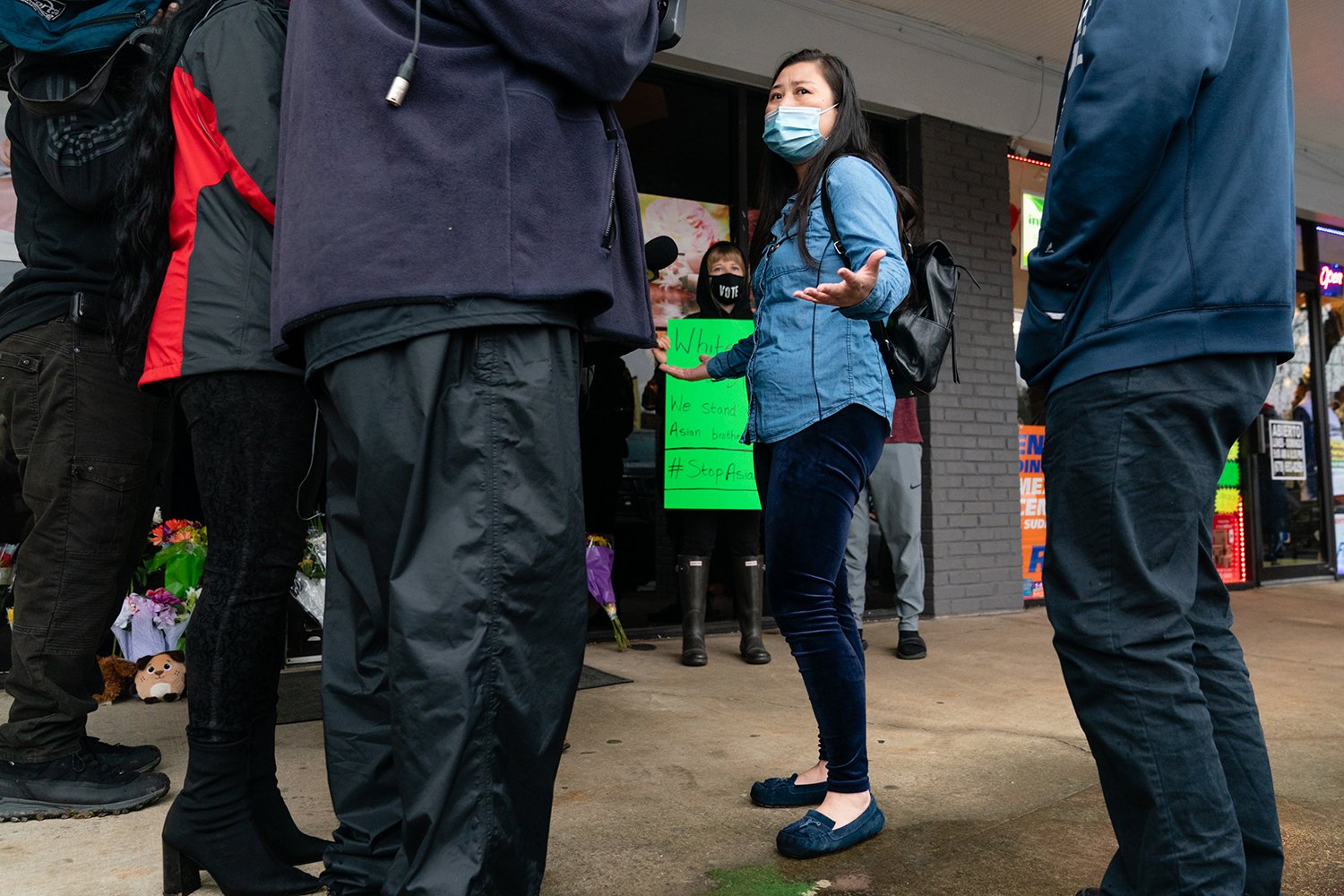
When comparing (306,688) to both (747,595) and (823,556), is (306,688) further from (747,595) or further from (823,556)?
(823,556)

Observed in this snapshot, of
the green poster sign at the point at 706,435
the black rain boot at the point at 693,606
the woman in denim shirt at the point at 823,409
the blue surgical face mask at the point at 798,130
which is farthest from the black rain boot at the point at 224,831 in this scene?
the green poster sign at the point at 706,435

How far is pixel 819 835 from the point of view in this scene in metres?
2.11

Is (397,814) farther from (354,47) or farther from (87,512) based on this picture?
(87,512)

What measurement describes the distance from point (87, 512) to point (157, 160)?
930mm

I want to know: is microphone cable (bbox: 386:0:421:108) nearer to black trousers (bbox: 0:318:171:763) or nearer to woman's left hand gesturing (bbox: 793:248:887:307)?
woman's left hand gesturing (bbox: 793:248:887:307)

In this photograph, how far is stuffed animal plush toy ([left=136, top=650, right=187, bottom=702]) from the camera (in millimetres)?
3568

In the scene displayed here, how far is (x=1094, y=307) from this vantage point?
5.44 ft

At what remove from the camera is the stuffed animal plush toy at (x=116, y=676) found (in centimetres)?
359

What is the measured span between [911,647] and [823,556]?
2730 millimetres

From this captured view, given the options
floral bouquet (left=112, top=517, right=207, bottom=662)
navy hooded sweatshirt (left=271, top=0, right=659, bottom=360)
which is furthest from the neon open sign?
navy hooded sweatshirt (left=271, top=0, right=659, bottom=360)

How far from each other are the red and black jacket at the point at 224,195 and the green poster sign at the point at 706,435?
282 centimetres

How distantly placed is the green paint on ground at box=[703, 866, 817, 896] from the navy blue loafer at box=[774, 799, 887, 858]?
71 millimetres

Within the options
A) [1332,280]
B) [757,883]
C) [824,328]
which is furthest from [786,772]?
[1332,280]

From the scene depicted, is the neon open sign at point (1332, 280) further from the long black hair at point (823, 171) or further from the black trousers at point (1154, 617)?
the black trousers at point (1154, 617)
